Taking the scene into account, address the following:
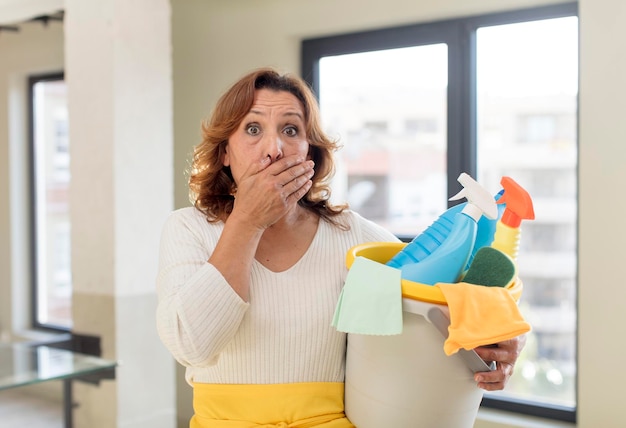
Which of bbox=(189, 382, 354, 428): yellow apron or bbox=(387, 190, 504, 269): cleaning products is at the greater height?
bbox=(387, 190, 504, 269): cleaning products

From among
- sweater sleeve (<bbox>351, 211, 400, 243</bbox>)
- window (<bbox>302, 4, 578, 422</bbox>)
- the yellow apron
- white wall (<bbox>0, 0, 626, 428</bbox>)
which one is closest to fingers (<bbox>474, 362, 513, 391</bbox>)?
the yellow apron

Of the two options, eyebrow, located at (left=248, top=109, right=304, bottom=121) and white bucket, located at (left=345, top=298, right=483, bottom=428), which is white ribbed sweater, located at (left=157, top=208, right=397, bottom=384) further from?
eyebrow, located at (left=248, top=109, right=304, bottom=121)

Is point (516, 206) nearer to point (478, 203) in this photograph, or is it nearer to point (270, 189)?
point (478, 203)

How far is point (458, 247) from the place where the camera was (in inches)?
39.1

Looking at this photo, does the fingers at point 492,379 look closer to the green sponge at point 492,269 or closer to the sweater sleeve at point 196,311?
the green sponge at point 492,269

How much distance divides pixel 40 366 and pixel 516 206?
5.66ft

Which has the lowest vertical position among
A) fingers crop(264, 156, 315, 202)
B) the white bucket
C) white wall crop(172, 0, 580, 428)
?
the white bucket

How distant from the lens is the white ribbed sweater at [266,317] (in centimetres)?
113

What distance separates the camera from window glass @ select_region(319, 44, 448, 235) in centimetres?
304

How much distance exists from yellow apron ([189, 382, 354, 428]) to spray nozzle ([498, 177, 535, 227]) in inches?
17.1

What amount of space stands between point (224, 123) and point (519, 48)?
6.08 ft

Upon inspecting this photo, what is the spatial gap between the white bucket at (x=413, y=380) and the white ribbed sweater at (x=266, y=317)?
0.11 metres

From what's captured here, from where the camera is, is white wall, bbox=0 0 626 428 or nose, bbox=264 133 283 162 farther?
white wall, bbox=0 0 626 428

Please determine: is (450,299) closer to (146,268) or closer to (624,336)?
(624,336)
